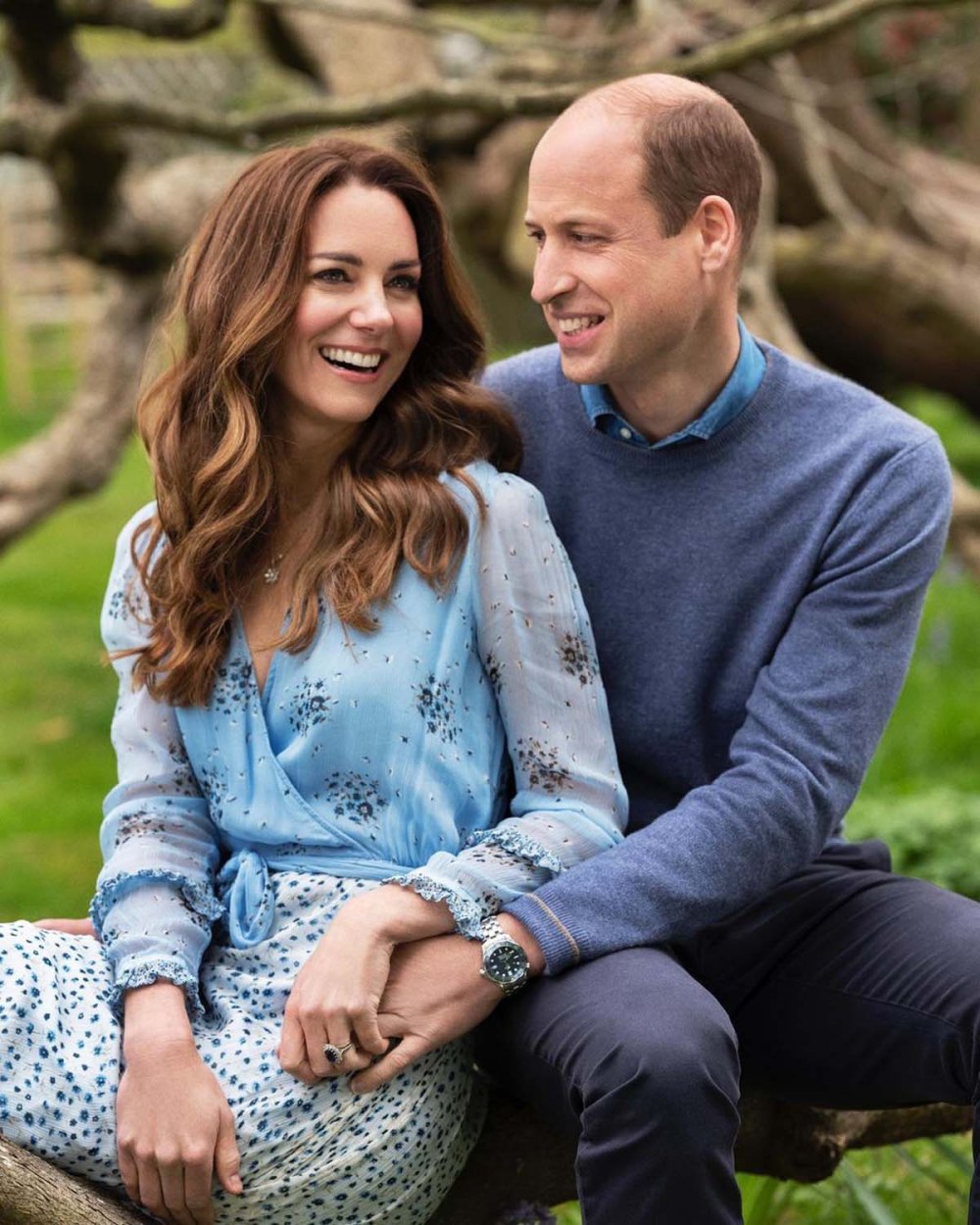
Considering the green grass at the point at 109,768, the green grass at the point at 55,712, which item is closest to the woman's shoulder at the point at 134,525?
the green grass at the point at 109,768

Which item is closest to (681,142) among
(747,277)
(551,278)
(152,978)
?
(551,278)

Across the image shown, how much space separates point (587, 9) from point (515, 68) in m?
1.20

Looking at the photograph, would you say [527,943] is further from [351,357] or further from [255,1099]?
[351,357]

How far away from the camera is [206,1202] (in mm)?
1972

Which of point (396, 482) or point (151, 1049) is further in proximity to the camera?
point (396, 482)

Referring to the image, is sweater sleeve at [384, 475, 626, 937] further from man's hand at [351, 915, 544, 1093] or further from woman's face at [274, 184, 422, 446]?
woman's face at [274, 184, 422, 446]

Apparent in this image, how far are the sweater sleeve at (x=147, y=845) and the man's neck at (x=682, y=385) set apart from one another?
0.71 meters

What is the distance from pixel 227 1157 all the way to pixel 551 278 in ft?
3.92

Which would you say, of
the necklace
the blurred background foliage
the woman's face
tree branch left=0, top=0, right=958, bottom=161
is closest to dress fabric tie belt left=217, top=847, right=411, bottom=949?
the necklace

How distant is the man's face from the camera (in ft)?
7.57

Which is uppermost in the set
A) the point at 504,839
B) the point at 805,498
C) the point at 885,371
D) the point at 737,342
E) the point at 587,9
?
the point at 587,9

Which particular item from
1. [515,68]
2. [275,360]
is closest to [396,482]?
[275,360]

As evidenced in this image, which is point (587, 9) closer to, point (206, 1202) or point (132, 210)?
point (132, 210)

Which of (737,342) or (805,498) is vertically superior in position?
(737,342)
